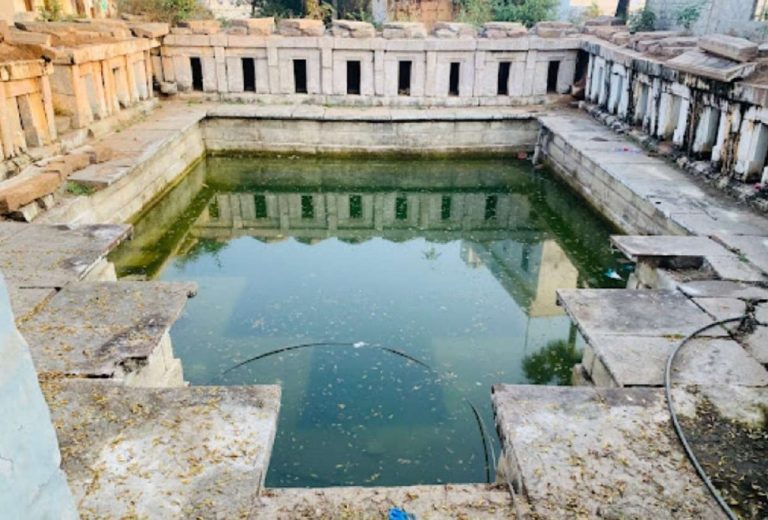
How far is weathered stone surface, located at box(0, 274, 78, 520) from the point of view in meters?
1.53

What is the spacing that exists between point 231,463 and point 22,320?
8.21 ft

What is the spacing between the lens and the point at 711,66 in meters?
8.78

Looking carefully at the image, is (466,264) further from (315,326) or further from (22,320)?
(22,320)

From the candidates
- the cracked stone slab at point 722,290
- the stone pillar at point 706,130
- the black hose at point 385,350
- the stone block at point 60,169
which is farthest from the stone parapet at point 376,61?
the cracked stone slab at point 722,290

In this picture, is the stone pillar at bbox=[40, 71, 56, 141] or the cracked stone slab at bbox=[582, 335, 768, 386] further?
the stone pillar at bbox=[40, 71, 56, 141]

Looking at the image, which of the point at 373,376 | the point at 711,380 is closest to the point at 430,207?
the point at 373,376

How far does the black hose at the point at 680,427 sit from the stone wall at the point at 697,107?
12.9ft

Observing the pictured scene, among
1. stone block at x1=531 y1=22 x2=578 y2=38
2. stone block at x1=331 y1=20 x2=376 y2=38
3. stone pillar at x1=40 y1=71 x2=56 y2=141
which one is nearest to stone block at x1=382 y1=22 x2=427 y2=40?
stone block at x1=331 y1=20 x2=376 y2=38

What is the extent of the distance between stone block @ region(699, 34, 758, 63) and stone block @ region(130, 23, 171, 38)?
1066cm

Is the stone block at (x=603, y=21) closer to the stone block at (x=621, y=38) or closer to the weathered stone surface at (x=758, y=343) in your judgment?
the stone block at (x=621, y=38)

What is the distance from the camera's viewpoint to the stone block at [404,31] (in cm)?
1402

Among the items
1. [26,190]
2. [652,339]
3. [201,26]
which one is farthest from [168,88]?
[652,339]

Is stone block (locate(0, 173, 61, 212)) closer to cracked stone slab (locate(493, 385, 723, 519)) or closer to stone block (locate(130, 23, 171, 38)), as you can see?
cracked stone slab (locate(493, 385, 723, 519))

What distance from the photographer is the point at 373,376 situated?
243 inches
